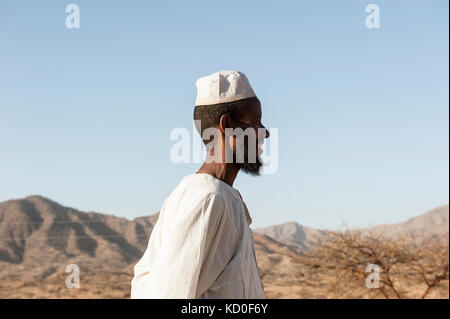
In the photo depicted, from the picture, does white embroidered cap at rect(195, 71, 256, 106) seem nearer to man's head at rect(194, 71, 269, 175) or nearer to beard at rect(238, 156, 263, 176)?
man's head at rect(194, 71, 269, 175)

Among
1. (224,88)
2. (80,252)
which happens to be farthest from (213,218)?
(80,252)

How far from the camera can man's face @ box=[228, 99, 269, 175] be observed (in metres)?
1.82

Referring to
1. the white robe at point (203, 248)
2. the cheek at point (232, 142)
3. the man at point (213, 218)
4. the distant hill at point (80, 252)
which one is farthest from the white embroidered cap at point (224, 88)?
the distant hill at point (80, 252)

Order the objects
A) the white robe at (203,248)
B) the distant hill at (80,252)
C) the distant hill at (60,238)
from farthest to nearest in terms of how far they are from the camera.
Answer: the distant hill at (60,238)
the distant hill at (80,252)
the white robe at (203,248)

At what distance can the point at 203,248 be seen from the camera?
1.52 metres

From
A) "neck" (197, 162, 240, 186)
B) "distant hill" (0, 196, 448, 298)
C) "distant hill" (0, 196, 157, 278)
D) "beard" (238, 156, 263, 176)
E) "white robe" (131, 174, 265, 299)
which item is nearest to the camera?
"white robe" (131, 174, 265, 299)

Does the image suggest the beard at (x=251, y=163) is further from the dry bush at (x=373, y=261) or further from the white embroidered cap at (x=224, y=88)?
the dry bush at (x=373, y=261)

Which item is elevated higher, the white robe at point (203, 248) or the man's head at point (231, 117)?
the man's head at point (231, 117)

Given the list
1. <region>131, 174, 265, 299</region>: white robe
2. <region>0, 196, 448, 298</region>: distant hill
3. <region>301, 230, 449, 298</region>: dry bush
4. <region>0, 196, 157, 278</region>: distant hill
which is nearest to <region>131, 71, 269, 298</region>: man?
<region>131, 174, 265, 299</region>: white robe

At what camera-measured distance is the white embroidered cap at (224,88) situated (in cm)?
186

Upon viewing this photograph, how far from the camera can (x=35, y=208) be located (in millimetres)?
44250

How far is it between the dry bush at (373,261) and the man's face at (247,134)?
38.6ft
